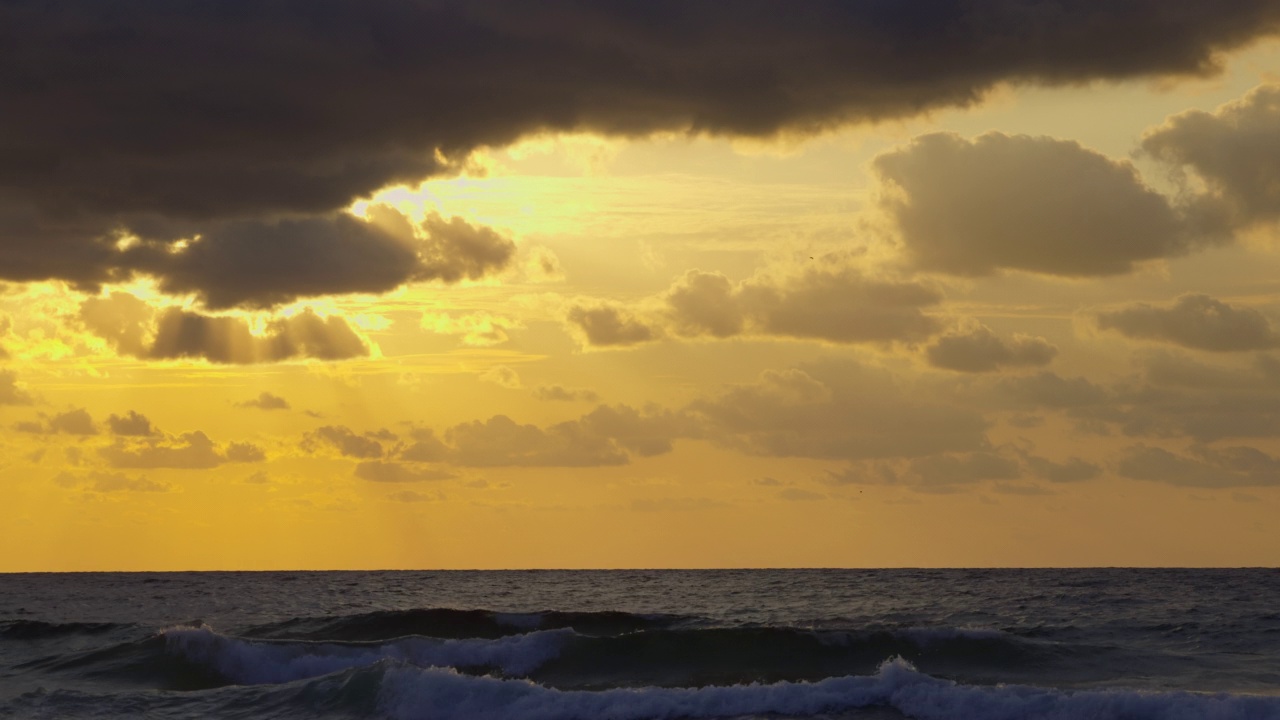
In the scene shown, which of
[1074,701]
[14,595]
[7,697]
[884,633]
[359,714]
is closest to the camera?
[1074,701]

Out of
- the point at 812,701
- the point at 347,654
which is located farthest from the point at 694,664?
the point at 347,654

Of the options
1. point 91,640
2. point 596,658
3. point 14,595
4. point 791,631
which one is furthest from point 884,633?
point 14,595

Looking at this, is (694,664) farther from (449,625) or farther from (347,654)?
(449,625)

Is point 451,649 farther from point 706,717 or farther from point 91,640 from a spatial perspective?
point 91,640

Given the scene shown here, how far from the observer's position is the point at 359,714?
33250 mm

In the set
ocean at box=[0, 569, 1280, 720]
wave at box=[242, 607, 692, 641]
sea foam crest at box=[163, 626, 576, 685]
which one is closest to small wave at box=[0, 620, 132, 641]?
ocean at box=[0, 569, 1280, 720]

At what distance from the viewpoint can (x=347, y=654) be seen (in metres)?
43.3

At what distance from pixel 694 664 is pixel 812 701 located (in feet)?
32.5

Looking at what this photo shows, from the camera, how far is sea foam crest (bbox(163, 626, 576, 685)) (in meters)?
42.0

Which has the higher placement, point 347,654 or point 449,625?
point 449,625

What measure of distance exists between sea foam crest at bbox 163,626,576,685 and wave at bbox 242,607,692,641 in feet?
29.6

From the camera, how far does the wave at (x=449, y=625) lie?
55250 millimetres

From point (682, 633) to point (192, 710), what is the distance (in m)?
17.1

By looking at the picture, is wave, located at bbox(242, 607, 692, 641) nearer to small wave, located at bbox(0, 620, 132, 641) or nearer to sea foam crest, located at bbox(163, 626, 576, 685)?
small wave, located at bbox(0, 620, 132, 641)
